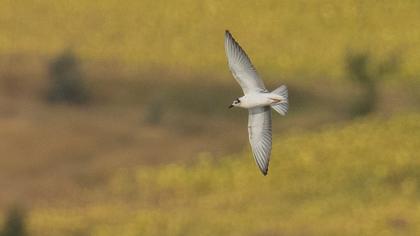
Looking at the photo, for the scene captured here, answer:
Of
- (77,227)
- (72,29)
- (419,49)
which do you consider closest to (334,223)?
(77,227)

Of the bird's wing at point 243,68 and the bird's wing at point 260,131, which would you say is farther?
the bird's wing at point 260,131

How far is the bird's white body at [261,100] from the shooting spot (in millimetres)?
16281

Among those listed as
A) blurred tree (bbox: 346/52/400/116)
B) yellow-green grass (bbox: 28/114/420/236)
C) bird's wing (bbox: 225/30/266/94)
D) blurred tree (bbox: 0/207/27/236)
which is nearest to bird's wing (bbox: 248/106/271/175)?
bird's wing (bbox: 225/30/266/94)

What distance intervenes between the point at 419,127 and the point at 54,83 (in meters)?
20.6

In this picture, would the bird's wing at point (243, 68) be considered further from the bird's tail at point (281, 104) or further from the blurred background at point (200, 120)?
the blurred background at point (200, 120)

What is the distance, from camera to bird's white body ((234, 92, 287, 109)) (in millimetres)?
16281

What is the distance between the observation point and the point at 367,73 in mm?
61812

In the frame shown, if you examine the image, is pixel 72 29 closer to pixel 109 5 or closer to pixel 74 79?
pixel 109 5

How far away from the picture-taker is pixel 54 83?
59531mm

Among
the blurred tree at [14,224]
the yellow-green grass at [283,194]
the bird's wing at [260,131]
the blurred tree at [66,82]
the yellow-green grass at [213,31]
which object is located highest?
the yellow-green grass at [213,31]

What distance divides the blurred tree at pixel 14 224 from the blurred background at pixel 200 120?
2.3 inches

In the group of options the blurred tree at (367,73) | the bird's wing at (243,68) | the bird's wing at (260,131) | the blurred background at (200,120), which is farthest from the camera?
the blurred tree at (367,73)

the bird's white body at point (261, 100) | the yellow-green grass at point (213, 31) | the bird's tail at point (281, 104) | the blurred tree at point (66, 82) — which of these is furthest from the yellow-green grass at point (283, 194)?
the yellow-green grass at point (213, 31)

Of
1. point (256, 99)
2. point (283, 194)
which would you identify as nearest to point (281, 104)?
point (256, 99)
